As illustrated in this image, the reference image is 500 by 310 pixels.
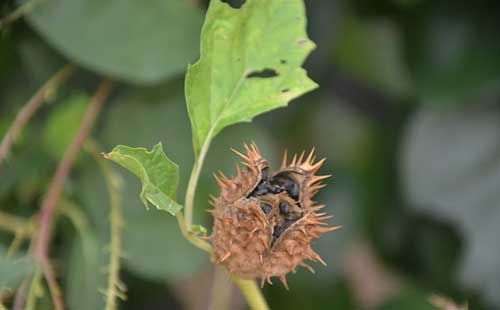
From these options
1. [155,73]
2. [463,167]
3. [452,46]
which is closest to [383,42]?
[452,46]

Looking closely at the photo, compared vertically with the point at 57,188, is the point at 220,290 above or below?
below

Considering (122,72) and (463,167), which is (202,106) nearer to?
(122,72)

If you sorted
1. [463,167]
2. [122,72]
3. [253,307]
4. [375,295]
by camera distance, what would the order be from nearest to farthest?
[253,307]
[122,72]
[463,167]
[375,295]

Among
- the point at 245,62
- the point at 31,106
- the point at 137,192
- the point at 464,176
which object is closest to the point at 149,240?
the point at 137,192

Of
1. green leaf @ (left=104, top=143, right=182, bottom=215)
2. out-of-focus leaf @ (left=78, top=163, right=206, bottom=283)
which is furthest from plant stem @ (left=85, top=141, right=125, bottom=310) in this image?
green leaf @ (left=104, top=143, right=182, bottom=215)

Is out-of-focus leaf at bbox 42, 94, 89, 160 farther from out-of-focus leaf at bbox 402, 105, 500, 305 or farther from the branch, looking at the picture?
out-of-focus leaf at bbox 402, 105, 500, 305

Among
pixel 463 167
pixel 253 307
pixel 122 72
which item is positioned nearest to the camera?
pixel 253 307

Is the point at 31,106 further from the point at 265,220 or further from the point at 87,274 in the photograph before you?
the point at 265,220
